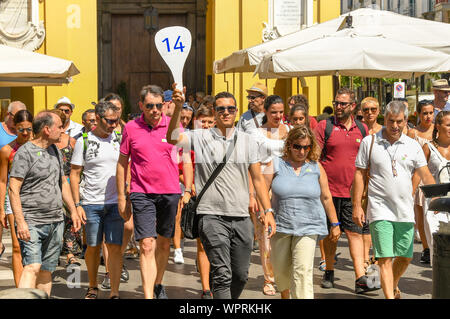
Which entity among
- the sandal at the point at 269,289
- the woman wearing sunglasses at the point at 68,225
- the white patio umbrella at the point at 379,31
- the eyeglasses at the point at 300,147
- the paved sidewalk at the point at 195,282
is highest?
the white patio umbrella at the point at 379,31

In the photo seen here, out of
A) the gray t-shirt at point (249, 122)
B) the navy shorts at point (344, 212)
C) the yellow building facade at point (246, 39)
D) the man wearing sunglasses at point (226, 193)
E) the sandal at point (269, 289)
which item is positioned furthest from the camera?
the yellow building facade at point (246, 39)

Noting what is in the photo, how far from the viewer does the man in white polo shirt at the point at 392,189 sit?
766 centimetres

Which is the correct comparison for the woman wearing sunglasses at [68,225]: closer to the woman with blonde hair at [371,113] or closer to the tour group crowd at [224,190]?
the tour group crowd at [224,190]

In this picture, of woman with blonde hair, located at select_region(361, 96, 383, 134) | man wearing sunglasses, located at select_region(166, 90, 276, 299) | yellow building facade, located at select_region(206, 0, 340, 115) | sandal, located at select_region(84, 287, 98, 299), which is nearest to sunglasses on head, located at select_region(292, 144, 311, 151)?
man wearing sunglasses, located at select_region(166, 90, 276, 299)

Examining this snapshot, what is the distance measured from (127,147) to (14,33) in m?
11.4

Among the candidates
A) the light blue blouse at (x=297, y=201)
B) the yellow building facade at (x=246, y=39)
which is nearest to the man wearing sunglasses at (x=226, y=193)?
the light blue blouse at (x=297, y=201)

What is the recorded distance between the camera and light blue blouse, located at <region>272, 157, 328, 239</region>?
279 inches

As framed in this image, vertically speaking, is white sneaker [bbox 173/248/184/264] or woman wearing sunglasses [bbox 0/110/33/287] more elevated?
woman wearing sunglasses [bbox 0/110/33/287]

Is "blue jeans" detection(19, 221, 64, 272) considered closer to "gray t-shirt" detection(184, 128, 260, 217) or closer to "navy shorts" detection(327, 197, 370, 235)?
"gray t-shirt" detection(184, 128, 260, 217)

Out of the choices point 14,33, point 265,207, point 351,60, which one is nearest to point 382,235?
point 265,207

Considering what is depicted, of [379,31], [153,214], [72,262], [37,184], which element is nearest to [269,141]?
[153,214]

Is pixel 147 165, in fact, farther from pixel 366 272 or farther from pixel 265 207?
pixel 366 272

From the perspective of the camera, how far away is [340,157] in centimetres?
919
